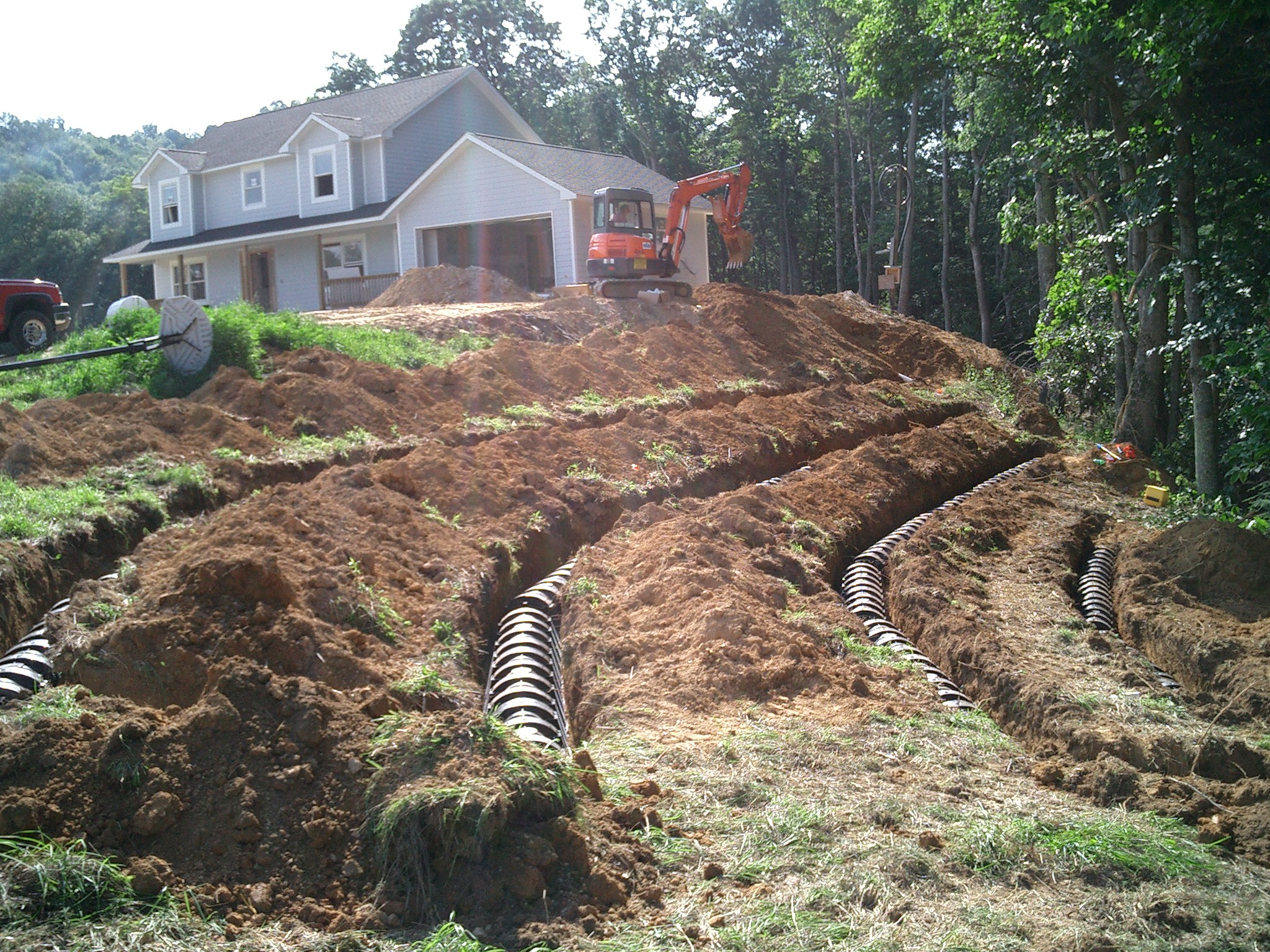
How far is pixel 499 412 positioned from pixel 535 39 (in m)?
44.7

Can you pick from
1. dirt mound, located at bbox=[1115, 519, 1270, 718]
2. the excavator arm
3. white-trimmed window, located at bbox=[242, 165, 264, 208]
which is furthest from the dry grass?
white-trimmed window, located at bbox=[242, 165, 264, 208]

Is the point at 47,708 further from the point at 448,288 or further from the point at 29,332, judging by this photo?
the point at 448,288

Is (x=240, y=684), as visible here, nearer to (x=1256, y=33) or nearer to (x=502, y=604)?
(x=502, y=604)

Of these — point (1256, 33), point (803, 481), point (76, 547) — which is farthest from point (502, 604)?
point (1256, 33)

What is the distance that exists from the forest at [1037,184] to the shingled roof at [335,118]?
11.9 m

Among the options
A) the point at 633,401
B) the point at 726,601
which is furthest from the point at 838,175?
the point at 726,601

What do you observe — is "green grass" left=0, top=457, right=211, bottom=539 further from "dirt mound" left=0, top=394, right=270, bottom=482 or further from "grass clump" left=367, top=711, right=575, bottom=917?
"grass clump" left=367, top=711, right=575, bottom=917

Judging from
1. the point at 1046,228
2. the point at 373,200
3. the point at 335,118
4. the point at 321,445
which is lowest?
the point at 321,445

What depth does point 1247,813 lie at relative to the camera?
480cm

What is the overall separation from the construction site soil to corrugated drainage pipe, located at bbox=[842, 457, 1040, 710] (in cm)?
16

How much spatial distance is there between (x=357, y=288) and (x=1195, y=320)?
70.1ft

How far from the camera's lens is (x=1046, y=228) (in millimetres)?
15938

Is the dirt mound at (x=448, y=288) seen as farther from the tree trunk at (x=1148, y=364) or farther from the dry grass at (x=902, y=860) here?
the dry grass at (x=902, y=860)

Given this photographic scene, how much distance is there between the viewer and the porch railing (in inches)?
1088
